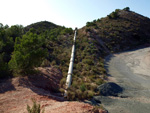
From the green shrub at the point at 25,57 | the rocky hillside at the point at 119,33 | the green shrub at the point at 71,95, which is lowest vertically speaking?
the green shrub at the point at 71,95

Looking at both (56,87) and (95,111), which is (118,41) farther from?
(95,111)

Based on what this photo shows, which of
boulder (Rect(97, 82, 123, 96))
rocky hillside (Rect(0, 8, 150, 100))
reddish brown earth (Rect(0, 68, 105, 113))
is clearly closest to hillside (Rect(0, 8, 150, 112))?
rocky hillside (Rect(0, 8, 150, 100))

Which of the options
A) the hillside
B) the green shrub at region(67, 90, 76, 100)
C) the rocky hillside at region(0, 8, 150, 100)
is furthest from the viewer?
the rocky hillside at region(0, 8, 150, 100)

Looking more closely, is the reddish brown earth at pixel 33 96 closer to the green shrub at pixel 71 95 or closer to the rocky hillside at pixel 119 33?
the green shrub at pixel 71 95

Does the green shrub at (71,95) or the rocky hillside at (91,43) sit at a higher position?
the rocky hillside at (91,43)

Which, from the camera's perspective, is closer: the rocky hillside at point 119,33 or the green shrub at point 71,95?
the green shrub at point 71,95

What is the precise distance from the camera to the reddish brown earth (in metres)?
6.82

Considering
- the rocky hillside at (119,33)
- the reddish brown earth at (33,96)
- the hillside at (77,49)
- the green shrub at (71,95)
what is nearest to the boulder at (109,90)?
the hillside at (77,49)

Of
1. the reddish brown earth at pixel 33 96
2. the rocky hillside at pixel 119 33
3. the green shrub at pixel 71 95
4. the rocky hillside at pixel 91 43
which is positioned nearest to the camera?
the reddish brown earth at pixel 33 96

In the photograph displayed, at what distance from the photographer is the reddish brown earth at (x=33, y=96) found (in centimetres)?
682

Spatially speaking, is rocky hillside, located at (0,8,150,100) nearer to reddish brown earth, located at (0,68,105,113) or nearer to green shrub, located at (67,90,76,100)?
green shrub, located at (67,90,76,100)

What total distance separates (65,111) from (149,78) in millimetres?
13152

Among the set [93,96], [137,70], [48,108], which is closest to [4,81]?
[48,108]

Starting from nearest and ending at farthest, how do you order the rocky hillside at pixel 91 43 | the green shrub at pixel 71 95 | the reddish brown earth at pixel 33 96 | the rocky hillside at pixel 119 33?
the reddish brown earth at pixel 33 96, the green shrub at pixel 71 95, the rocky hillside at pixel 91 43, the rocky hillside at pixel 119 33
